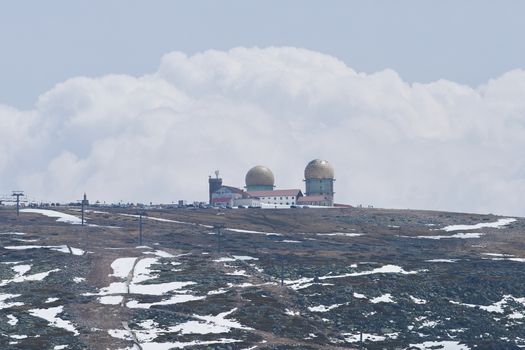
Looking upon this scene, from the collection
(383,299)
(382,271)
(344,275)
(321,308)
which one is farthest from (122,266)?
(383,299)

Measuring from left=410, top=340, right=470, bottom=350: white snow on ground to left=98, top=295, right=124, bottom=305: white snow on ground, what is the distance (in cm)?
4216

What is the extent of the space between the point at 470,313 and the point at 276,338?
3392 centimetres

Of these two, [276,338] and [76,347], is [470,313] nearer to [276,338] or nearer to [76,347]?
[276,338]

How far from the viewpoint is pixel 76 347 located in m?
129

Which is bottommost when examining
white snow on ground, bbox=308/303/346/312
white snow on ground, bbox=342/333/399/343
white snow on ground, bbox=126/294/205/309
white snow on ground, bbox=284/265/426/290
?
white snow on ground, bbox=342/333/399/343

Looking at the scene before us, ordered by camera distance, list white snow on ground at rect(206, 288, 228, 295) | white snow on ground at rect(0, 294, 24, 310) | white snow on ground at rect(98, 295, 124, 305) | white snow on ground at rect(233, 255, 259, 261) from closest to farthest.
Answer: white snow on ground at rect(0, 294, 24, 310) < white snow on ground at rect(98, 295, 124, 305) < white snow on ground at rect(206, 288, 228, 295) < white snow on ground at rect(233, 255, 259, 261)

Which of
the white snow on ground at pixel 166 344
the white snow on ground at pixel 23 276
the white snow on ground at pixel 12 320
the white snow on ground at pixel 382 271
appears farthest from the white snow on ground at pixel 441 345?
the white snow on ground at pixel 23 276

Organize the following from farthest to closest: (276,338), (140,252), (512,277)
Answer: (140,252) < (512,277) < (276,338)

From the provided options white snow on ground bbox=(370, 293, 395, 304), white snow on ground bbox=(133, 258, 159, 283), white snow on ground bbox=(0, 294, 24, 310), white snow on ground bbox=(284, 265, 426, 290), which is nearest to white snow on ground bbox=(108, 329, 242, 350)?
white snow on ground bbox=(0, 294, 24, 310)

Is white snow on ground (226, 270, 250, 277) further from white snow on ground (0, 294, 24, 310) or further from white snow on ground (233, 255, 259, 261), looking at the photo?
white snow on ground (0, 294, 24, 310)

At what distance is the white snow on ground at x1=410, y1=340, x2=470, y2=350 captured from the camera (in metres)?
139

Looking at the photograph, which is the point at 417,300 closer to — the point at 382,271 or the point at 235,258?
the point at 382,271

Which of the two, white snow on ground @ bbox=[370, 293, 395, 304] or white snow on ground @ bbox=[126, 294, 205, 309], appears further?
white snow on ground @ bbox=[370, 293, 395, 304]

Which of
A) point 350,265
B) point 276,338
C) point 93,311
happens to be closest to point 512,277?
point 350,265
